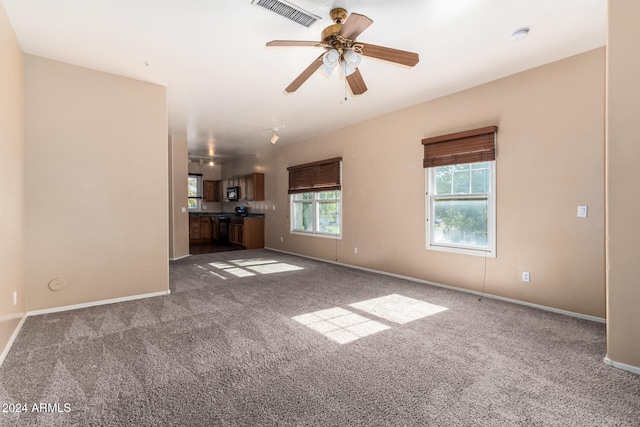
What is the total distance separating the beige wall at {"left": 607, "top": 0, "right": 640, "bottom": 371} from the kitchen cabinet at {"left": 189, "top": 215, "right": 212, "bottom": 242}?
30.9 ft

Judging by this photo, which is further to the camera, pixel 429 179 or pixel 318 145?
pixel 318 145

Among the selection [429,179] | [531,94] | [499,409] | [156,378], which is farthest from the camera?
[429,179]

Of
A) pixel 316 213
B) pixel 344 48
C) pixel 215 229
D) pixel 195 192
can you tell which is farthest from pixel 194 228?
pixel 344 48

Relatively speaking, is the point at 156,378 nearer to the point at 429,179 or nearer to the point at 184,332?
the point at 184,332

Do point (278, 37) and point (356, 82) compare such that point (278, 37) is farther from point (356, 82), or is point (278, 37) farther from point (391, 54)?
point (391, 54)

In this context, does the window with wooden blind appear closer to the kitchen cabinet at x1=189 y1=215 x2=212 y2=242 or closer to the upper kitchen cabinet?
the upper kitchen cabinet

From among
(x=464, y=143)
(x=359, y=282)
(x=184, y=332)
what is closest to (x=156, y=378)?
(x=184, y=332)

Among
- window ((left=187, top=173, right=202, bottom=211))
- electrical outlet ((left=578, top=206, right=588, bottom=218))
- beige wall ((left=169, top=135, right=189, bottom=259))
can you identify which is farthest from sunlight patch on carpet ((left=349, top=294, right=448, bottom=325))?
window ((left=187, top=173, right=202, bottom=211))

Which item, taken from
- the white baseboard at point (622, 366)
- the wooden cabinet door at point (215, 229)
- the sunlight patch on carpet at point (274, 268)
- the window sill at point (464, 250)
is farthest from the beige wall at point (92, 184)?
the wooden cabinet door at point (215, 229)

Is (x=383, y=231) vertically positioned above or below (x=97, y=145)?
below

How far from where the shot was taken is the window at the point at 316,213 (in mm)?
6410

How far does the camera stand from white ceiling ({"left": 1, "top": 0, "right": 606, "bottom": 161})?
2.44m

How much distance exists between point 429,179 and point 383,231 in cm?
121

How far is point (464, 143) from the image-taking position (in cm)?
404
